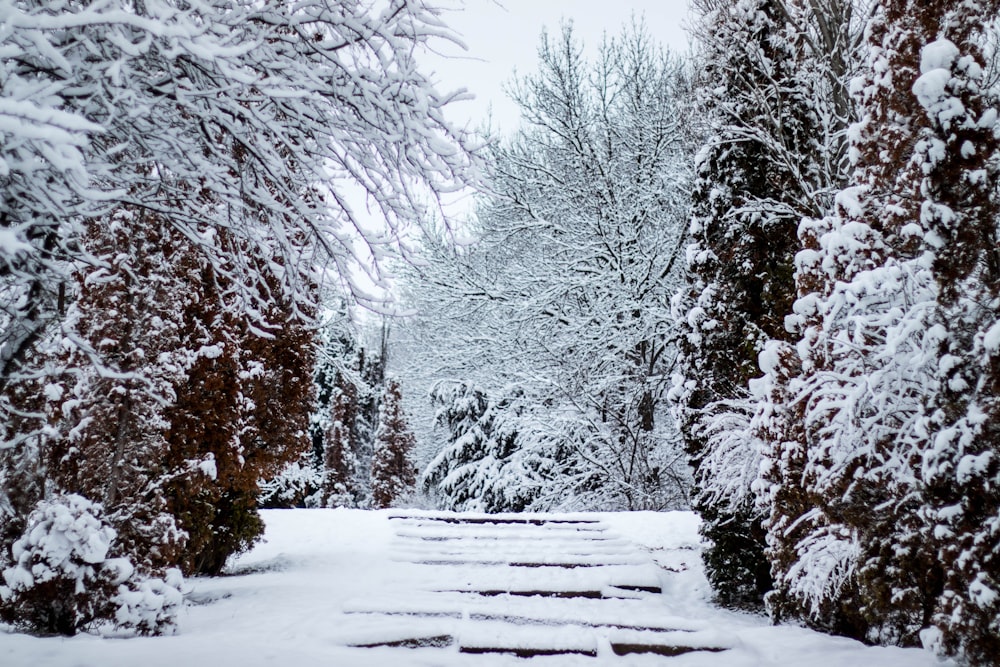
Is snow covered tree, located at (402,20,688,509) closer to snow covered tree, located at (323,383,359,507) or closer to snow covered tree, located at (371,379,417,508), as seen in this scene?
snow covered tree, located at (371,379,417,508)

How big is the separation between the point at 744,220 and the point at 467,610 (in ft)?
13.1

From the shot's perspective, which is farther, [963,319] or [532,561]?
[532,561]

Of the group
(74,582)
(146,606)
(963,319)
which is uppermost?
(963,319)

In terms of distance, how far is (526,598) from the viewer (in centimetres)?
555

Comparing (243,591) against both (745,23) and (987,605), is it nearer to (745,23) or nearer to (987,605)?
(987,605)

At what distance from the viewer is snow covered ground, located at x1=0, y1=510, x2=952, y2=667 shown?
373 centimetres

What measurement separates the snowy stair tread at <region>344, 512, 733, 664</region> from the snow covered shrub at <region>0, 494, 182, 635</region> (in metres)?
1.30

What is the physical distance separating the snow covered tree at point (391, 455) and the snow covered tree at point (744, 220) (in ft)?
48.7

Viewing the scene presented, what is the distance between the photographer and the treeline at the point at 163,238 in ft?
7.00

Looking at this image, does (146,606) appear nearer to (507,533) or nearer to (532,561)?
(532,561)

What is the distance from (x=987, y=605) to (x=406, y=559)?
5.11 meters

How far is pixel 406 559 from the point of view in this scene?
6934mm

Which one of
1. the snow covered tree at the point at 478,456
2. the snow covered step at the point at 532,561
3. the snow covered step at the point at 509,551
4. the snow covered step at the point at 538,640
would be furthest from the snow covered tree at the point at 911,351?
the snow covered tree at the point at 478,456

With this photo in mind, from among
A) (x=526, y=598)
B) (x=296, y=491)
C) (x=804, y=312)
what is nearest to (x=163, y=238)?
(x=526, y=598)
